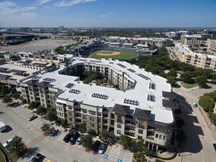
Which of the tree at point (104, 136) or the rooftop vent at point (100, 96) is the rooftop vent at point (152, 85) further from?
the tree at point (104, 136)

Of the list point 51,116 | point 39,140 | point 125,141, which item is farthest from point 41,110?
point 125,141

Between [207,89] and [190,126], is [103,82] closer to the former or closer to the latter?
[190,126]

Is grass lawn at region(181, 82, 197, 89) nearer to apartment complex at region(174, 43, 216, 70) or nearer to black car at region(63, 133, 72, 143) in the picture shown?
apartment complex at region(174, 43, 216, 70)

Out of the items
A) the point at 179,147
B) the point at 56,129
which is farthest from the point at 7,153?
the point at 179,147

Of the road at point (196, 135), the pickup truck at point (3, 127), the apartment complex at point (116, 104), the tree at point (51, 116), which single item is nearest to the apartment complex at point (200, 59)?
the road at point (196, 135)

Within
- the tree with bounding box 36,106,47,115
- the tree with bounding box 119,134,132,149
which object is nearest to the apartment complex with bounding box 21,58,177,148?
the tree with bounding box 119,134,132,149

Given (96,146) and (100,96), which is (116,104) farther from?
(96,146)
